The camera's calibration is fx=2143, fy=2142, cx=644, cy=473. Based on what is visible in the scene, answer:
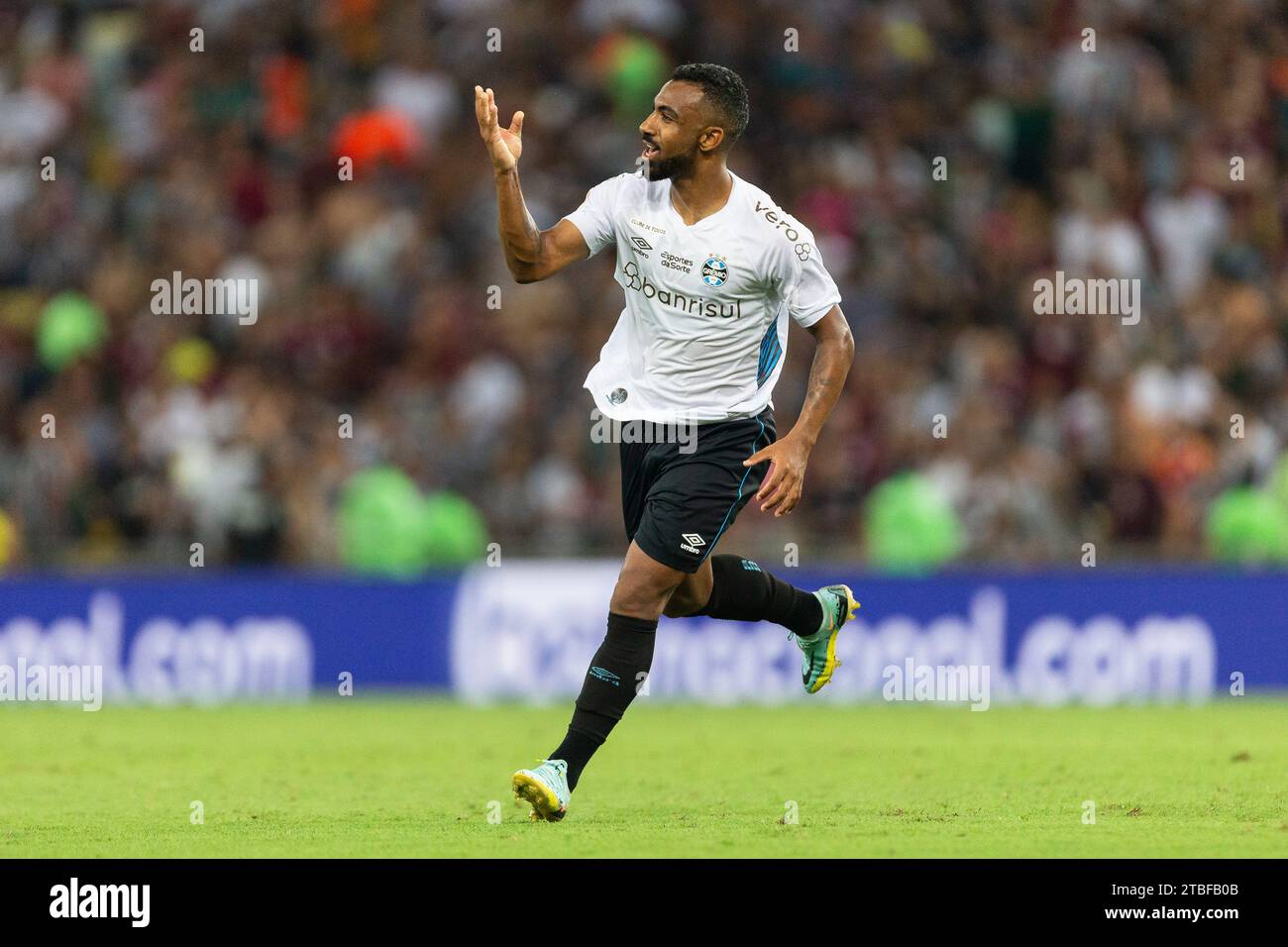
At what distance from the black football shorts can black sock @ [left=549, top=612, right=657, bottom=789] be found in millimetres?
320

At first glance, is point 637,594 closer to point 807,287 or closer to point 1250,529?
point 807,287

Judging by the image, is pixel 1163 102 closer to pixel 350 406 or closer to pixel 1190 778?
pixel 350 406

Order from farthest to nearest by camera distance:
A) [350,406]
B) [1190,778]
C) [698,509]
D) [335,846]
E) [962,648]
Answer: [350,406]
[962,648]
[1190,778]
[698,509]
[335,846]

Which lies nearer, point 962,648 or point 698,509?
point 698,509

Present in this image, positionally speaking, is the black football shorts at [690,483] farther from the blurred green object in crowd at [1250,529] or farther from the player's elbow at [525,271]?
the blurred green object in crowd at [1250,529]

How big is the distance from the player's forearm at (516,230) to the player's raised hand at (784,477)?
124 cm

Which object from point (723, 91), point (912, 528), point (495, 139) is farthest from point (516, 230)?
point (912, 528)

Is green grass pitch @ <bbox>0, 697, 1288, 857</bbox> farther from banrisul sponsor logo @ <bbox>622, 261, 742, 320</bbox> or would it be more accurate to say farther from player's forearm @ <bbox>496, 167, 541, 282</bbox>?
player's forearm @ <bbox>496, 167, 541, 282</bbox>

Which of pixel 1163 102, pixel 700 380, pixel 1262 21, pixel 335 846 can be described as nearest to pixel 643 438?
pixel 700 380

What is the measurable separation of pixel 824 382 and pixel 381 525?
8476 mm

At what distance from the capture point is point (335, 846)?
7.69 m

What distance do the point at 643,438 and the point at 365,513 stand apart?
806 centimetres

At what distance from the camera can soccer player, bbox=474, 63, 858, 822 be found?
28.3ft
